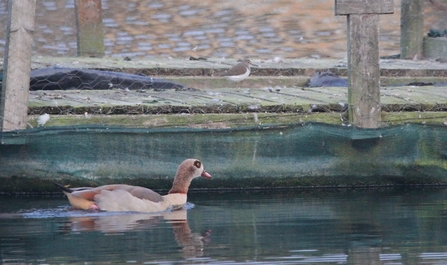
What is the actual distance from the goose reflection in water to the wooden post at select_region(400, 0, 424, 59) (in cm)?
733

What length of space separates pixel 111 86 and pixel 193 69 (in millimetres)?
1588

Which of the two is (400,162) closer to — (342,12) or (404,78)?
(342,12)

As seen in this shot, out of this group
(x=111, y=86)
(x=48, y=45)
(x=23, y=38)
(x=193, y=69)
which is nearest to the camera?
(x=23, y=38)

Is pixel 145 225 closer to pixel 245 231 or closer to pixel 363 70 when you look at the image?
pixel 245 231

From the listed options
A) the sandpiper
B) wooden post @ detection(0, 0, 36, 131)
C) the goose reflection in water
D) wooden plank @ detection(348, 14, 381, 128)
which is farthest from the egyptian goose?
the sandpiper

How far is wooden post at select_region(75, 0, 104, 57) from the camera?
13289 mm

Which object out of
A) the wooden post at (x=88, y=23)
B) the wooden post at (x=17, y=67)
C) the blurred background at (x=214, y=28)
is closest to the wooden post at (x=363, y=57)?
the wooden post at (x=17, y=67)

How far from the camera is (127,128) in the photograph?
389 inches

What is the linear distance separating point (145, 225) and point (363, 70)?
12.7ft

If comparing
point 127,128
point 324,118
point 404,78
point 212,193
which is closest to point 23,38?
point 127,128

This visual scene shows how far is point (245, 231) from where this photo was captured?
721cm

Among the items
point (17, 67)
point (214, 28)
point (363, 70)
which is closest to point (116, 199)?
point (17, 67)

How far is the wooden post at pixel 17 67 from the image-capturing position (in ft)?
31.8

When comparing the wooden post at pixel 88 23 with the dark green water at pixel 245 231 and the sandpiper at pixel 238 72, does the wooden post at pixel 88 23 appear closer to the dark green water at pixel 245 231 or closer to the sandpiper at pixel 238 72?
the sandpiper at pixel 238 72
